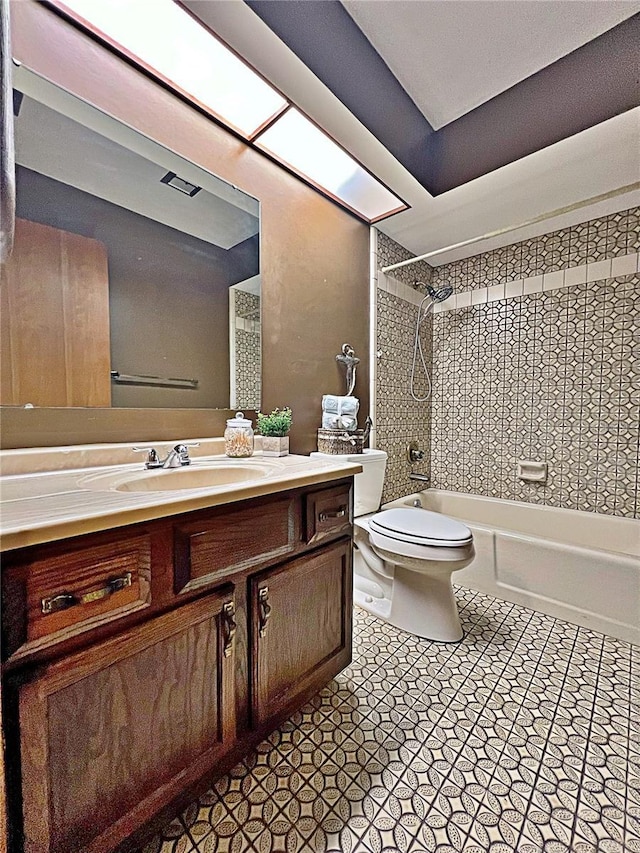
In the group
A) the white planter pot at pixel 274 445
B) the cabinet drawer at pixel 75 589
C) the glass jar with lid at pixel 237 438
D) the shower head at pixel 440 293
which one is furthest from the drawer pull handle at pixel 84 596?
the shower head at pixel 440 293

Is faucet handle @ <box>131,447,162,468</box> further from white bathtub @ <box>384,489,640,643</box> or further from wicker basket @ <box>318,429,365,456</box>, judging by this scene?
white bathtub @ <box>384,489,640,643</box>

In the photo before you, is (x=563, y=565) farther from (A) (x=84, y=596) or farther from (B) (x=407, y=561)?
(A) (x=84, y=596)

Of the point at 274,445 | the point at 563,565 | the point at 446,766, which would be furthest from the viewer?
the point at 563,565

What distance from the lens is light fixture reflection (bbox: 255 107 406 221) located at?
1.59 meters

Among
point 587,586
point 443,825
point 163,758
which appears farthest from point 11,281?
point 587,586

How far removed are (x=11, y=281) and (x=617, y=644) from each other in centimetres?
265

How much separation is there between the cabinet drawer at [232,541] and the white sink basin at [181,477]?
143 millimetres

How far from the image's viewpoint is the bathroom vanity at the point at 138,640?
60 cm

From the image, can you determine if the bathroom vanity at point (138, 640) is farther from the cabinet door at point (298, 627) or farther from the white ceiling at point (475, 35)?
the white ceiling at point (475, 35)

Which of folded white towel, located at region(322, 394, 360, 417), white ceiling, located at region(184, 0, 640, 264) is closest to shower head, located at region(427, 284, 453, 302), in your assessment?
white ceiling, located at region(184, 0, 640, 264)

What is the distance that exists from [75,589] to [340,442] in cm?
131

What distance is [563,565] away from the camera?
179 centimetres

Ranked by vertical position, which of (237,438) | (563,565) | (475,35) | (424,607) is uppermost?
(475,35)

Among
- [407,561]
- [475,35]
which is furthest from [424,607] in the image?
[475,35]
